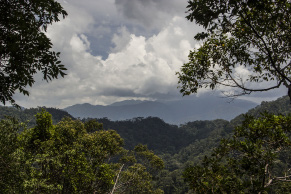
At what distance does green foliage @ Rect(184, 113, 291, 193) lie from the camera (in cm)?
442

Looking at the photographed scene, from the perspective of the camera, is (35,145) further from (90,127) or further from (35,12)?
(35,12)

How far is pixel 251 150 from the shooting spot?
4.42m

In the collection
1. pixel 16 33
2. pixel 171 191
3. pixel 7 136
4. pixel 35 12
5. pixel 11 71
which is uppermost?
pixel 35 12

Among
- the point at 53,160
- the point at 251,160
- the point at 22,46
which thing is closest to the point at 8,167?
the point at 53,160

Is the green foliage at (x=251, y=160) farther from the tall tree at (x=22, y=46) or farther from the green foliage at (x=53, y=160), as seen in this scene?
the green foliage at (x=53, y=160)

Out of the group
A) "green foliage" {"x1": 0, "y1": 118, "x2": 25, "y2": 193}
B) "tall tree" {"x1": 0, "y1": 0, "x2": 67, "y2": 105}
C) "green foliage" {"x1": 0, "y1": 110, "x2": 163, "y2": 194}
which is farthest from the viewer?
"green foliage" {"x1": 0, "y1": 110, "x2": 163, "y2": 194}

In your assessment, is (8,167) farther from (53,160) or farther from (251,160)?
(251,160)

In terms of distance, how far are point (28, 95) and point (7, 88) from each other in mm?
529

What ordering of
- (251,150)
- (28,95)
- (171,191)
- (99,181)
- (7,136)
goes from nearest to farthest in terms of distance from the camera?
(251,150) < (28,95) < (7,136) < (99,181) < (171,191)

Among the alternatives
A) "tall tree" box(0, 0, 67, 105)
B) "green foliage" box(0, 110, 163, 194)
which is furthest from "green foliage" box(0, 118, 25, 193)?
→ "tall tree" box(0, 0, 67, 105)

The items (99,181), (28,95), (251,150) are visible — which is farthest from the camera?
(99,181)

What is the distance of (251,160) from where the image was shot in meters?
4.57

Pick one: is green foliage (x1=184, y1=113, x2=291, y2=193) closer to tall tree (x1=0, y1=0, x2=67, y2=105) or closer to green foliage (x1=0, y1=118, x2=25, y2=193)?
tall tree (x1=0, y1=0, x2=67, y2=105)

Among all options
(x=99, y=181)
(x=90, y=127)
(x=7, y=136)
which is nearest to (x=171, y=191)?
(x=90, y=127)
